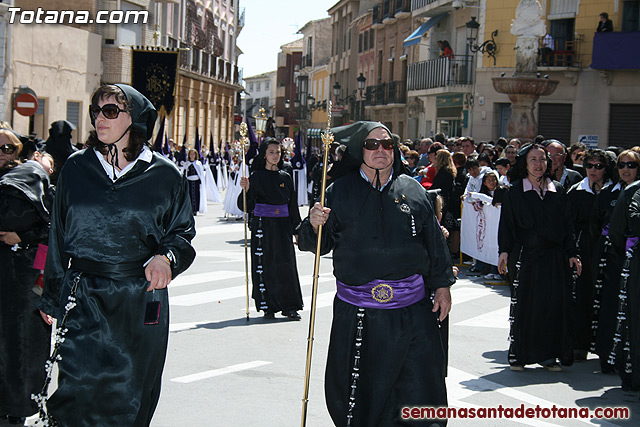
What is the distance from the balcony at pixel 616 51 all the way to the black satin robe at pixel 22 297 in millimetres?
24379

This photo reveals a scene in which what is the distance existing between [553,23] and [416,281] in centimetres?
2699

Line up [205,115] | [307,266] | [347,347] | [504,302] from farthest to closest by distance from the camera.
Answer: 1. [205,115]
2. [307,266]
3. [504,302]
4. [347,347]

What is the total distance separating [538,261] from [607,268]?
0.68 metres

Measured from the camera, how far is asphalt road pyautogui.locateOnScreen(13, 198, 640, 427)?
6.73 m

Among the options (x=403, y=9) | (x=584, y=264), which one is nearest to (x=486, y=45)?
(x=403, y=9)

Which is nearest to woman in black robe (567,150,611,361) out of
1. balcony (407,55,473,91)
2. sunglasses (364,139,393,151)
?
sunglasses (364,139,393,151)

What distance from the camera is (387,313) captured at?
542 centimetres

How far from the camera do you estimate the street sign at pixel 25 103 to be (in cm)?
2122

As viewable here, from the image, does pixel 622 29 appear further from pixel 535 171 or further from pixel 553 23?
pixel 535 171

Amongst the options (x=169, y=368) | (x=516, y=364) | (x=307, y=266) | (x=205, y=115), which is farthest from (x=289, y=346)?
(x=205, y=115)

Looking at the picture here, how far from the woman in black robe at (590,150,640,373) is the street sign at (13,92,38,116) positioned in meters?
15.7

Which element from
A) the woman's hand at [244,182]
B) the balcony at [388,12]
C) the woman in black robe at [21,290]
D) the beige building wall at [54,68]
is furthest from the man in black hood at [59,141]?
the balcony at [388,12]

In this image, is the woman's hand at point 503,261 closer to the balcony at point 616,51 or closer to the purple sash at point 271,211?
the purple sash at point 271,211

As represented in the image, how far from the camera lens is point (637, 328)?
7.45 meters
